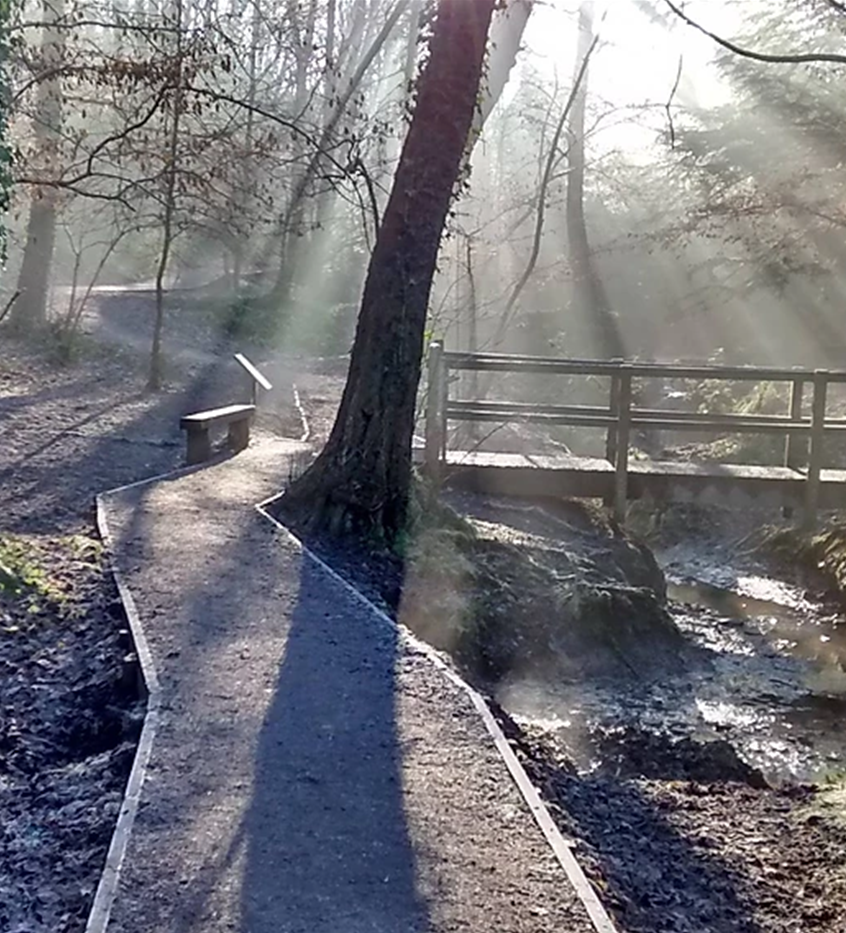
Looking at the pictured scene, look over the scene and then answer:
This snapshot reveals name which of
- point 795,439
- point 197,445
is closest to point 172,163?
point 197,445

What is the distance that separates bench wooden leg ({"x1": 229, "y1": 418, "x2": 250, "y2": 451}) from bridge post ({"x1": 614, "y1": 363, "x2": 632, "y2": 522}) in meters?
4.01

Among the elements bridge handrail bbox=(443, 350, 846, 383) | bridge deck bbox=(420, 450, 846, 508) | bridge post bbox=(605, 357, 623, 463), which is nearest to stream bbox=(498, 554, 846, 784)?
bridge deck bbox=(420, 450, 846, 508)

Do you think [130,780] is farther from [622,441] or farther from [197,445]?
[197,445]

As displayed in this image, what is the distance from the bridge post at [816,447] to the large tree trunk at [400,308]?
13.7 feet

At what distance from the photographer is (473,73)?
7129 mm

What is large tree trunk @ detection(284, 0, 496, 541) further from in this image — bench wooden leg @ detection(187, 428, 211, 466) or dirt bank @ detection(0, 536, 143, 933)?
bench wooden leg @ detection(187, 428, 211, 466)

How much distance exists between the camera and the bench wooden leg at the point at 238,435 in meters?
11.0

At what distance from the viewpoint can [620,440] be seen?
9266 millimetres

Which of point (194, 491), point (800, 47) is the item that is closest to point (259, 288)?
point (800, 47)

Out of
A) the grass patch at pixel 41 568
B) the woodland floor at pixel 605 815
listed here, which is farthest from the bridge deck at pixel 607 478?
the grass patch at pixel 41 568

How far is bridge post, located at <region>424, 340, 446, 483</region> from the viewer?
9.03 metres

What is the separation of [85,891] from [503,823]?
137 cm

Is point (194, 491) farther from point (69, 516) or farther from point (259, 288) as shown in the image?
point (259, 288)

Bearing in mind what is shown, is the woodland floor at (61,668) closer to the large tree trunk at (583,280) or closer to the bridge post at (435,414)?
the bridge post at (435,414)
